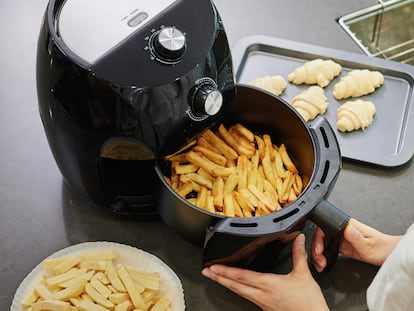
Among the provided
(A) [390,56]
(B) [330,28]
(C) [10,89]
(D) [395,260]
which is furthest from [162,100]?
(A) [390,56]

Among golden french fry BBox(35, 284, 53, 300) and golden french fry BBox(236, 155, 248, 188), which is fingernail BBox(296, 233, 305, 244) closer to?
golden french fry BBox(236, 155, 248, 188)

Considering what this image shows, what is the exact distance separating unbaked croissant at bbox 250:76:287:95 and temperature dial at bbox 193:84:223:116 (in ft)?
1.03

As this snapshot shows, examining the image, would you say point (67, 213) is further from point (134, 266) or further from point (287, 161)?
point (287, 161)

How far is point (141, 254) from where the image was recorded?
1024mm

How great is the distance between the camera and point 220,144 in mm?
1058

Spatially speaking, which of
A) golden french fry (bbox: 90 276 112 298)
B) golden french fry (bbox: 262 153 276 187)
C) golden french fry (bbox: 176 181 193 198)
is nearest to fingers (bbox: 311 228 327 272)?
golden french fry (bbox: 262 153 276 187)

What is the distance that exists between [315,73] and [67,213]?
1.68 feet

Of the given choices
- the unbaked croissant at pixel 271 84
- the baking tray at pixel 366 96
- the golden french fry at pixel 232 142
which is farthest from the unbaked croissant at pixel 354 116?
the golden french fry at pixel 232 142

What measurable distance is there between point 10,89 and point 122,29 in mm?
443

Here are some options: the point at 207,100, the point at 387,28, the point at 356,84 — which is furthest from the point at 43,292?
the point at 387,28

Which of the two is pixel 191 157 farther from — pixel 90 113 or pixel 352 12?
pixel 352 12

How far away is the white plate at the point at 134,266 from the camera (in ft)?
3.21

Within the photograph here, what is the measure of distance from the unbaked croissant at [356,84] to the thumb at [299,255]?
1.14 ft

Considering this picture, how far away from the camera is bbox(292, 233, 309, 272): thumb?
0.99 meters
